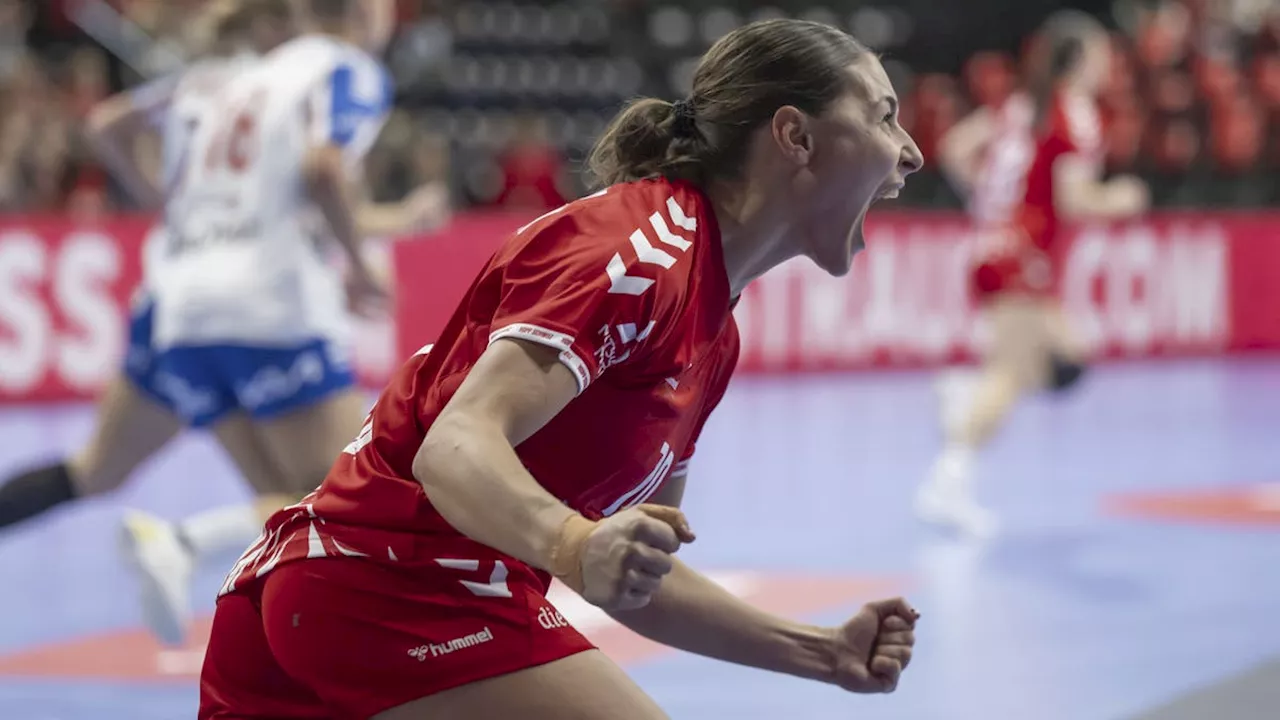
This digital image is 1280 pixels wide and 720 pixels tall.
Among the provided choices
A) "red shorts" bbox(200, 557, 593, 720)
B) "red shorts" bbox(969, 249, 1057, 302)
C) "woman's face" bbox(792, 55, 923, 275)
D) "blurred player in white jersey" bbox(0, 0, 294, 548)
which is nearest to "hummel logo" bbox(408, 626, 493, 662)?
"red shorts" bbox(200, 557, 593, 720)

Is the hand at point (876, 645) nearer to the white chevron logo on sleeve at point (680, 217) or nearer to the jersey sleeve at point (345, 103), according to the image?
the white chevron logo on sleeve at point (680, 217)

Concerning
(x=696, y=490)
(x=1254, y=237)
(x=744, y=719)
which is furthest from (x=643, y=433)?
(x=1254, y=237)

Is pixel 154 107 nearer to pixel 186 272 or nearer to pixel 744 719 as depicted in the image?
pixel 186 272

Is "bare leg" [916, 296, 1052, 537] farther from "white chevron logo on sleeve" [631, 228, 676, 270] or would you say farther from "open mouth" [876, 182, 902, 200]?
"white chevron logo on sleeve" [631, 228, 676, 270]

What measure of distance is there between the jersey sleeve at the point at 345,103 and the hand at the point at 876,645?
Result: 260 centimetres

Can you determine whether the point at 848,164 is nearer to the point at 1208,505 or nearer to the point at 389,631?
the point at 389,631

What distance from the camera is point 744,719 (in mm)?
4125

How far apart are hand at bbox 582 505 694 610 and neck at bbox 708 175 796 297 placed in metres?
0.63

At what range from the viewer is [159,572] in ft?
14.5

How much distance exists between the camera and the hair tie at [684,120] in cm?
233

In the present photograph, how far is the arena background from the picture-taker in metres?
4.78

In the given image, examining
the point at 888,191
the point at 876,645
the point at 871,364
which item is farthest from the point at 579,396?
the point at 871,364

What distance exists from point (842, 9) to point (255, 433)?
14842 mm

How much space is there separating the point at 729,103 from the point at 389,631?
0.81 metres
